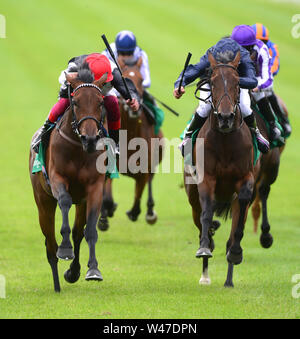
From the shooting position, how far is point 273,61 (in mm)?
12141

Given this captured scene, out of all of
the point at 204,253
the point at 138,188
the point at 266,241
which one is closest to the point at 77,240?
the point at 204,253

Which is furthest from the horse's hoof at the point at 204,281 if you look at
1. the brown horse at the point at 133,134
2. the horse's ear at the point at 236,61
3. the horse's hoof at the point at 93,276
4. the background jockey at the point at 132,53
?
the background jockey at the point at 132,53

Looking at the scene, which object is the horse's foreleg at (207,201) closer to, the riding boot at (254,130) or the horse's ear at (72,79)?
the riding boot at (254,130)

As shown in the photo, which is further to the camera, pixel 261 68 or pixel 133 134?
pixel 133 134

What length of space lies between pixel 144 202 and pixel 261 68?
29.9 ft

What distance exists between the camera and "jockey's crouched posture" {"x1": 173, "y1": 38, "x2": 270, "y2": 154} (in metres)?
8.92

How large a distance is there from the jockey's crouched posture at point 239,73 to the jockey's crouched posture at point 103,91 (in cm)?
66

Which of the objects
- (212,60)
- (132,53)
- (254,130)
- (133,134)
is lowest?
(254,130)

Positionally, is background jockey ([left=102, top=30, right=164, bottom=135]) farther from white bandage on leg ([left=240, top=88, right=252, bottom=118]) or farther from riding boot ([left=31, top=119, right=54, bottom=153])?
white bandage on leg ([left=240, top=88, right=252, bottom=118])

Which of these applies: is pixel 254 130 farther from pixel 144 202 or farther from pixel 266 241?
pixel 144 202

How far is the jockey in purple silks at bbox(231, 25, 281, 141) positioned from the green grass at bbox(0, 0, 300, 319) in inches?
78.1

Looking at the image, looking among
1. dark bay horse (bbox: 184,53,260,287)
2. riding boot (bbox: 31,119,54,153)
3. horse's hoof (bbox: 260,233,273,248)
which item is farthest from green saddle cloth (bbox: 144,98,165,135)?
dark bay horse (bbox: 184,53,260,287)

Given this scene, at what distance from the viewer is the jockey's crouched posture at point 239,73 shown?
8.92 meters

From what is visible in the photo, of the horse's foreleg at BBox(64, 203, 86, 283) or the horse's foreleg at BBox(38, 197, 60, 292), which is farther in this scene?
the horse's foreleg at BBox(38, 197, 60, 292)
